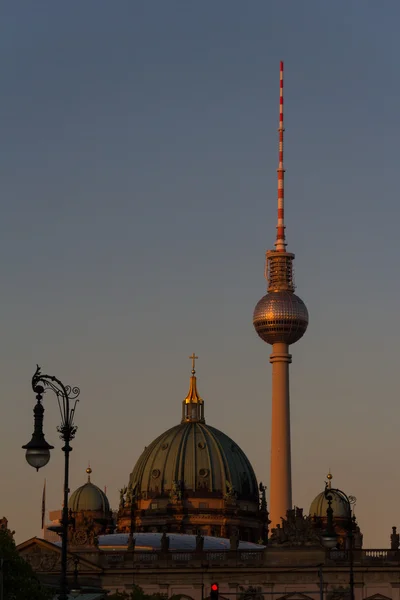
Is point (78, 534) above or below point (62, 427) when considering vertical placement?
above

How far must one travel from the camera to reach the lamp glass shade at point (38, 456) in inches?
2459

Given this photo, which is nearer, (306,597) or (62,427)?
(62,427)

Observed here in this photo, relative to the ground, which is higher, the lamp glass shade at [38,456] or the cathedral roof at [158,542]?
the cathedral roof at [158,542]

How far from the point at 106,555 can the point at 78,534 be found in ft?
48.6

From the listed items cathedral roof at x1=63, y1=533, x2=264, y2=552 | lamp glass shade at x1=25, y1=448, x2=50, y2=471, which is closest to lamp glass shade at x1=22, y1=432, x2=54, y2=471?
lamp glass shade at x1=25, y1=448, x2=50, y2=471

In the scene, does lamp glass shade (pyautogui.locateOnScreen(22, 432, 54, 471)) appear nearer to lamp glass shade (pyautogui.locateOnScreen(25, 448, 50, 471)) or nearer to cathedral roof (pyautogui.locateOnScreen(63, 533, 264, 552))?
lamp glass shade (pyautogui.locateOnScreen(25, 448, 50, 471))

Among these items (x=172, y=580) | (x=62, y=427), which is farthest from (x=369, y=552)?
(x=62, y=427)

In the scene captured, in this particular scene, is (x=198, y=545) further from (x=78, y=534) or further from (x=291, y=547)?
(x=78, y=534)

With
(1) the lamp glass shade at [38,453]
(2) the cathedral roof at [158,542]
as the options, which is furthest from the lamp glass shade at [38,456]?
(2) the cathedral roof at [158,542]

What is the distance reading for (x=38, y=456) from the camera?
62.5 meters

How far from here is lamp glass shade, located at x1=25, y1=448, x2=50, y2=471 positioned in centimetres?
6247

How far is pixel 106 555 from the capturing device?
534ft

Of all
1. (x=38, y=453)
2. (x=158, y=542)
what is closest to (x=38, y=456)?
(x=38, y=453)

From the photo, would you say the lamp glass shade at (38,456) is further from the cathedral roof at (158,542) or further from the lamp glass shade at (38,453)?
the cathedral roof at (158,542)
